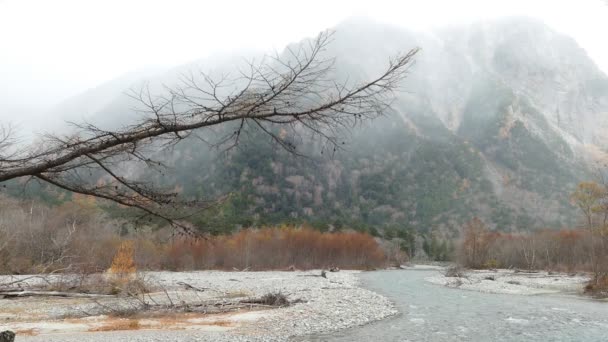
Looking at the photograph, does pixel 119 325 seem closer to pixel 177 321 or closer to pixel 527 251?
pixel 177 321

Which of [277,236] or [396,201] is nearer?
[277,236]

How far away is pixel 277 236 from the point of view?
294 ft

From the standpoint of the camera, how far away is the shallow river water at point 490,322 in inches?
645

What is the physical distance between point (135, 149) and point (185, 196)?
1.05 m

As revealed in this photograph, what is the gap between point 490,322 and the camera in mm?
19750

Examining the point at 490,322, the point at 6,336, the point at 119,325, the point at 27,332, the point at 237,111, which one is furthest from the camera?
the point at 490,322

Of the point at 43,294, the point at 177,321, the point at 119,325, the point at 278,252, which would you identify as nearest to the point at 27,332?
the point at 119,325

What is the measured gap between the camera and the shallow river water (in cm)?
1638

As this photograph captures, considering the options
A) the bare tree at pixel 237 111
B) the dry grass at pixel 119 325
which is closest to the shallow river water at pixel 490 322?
the dry grass at pixel 119 325

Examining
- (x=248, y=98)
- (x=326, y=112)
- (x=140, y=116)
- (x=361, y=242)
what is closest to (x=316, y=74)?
(x=326, y=112)

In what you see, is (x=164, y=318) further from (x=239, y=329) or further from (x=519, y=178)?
(x=519, y=178)

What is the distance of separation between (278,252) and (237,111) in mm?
79469

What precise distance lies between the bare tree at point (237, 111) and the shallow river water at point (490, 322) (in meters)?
12.5

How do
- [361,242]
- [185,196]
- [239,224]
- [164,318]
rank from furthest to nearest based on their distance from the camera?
[239,224], [361,242], [164,318], [185,196]
